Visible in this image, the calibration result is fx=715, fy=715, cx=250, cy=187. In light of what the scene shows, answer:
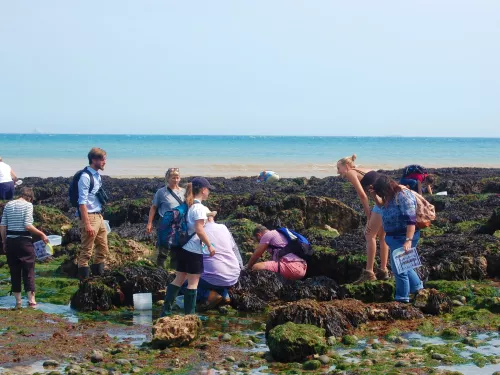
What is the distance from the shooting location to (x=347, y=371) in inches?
234

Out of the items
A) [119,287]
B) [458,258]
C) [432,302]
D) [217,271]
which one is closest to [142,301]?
[119,287]

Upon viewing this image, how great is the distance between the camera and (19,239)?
8688 mm

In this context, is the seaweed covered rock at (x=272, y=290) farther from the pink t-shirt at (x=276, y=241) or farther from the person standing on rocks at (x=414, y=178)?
the person standing on rocks at (x=414, y=178)

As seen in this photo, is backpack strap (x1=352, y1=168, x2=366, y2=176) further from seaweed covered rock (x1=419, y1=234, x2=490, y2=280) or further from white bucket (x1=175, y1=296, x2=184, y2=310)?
white bucket (x1=175, y1=296, x2=184, y2=310)

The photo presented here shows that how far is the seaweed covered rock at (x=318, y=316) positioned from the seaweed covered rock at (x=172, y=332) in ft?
2.75

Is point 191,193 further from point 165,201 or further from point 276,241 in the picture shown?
point 165,201

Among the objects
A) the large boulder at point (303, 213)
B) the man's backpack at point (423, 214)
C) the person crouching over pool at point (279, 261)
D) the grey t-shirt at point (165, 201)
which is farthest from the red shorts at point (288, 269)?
the large boulder at point (303, 213)

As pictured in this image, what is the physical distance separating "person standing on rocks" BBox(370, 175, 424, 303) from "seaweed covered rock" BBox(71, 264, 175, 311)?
2.94 m

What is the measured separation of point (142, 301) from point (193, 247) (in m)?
1.48

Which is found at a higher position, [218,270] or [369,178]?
[369,178]

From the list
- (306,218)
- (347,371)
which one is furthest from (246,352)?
(306,218)

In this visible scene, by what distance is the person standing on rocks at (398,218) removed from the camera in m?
7.99

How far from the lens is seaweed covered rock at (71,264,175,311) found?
28.3 feet

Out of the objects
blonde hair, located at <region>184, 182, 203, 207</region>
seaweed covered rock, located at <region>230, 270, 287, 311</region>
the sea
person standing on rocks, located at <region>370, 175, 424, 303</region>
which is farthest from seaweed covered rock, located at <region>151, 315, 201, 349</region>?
the sea
